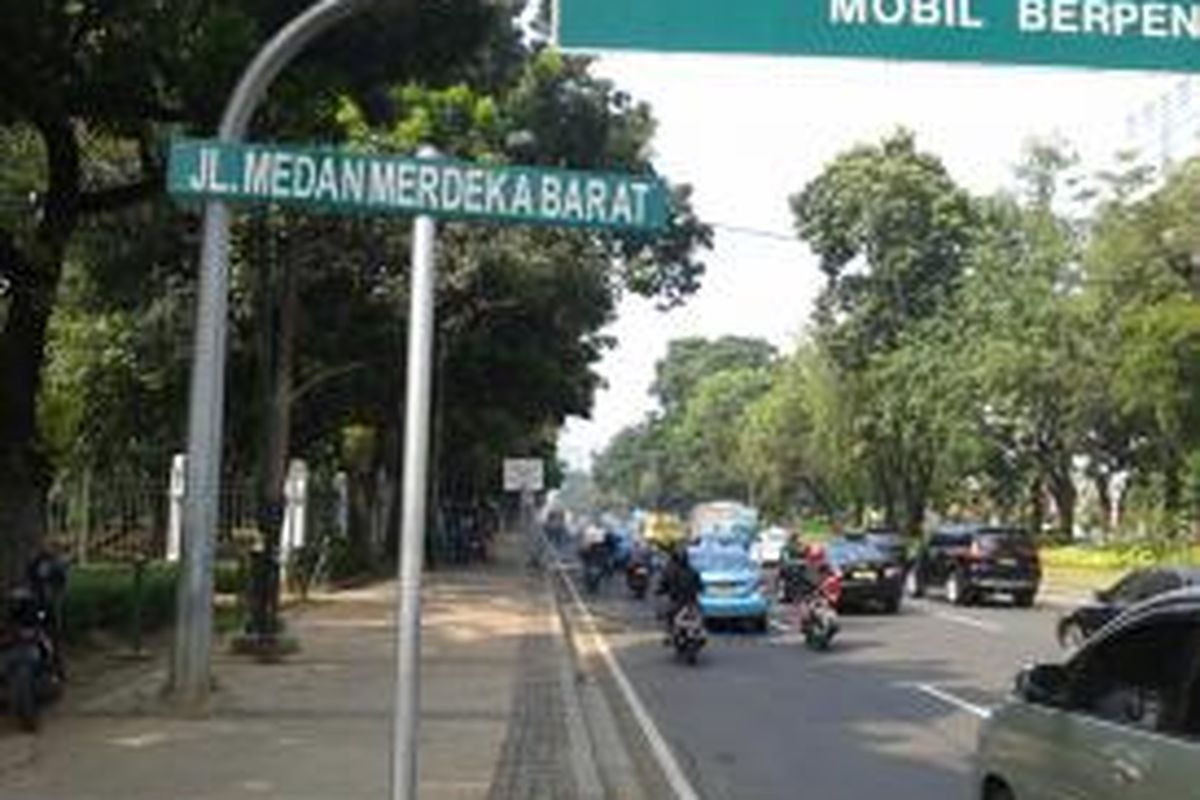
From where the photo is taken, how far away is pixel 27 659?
18031 millimetres

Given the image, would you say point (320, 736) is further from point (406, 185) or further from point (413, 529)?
point (413, 529)

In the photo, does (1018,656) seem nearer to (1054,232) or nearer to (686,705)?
(686,705)

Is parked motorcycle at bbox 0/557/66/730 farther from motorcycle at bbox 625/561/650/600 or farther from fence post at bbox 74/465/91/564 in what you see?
motorcycle at bbox 625/561/650/600

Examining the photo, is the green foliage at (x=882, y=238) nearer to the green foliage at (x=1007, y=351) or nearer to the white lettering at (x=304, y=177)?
the green foliage at (x=1007, y=351)

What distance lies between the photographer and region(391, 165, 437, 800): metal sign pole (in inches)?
349

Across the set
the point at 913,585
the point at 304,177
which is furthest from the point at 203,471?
the point at 913,585

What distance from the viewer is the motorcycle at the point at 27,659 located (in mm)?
17938

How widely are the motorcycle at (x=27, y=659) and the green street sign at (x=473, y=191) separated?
890 cm

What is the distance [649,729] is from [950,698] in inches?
189

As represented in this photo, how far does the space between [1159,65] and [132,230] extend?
22830 mm

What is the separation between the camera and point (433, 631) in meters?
34.1

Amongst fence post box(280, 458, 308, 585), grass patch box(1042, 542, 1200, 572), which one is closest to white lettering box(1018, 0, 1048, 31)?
fence post box(280, 458, 308, 585)

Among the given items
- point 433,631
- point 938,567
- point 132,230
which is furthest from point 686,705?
point 938,567

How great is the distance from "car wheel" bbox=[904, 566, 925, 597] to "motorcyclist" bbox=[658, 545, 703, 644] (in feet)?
73.4
